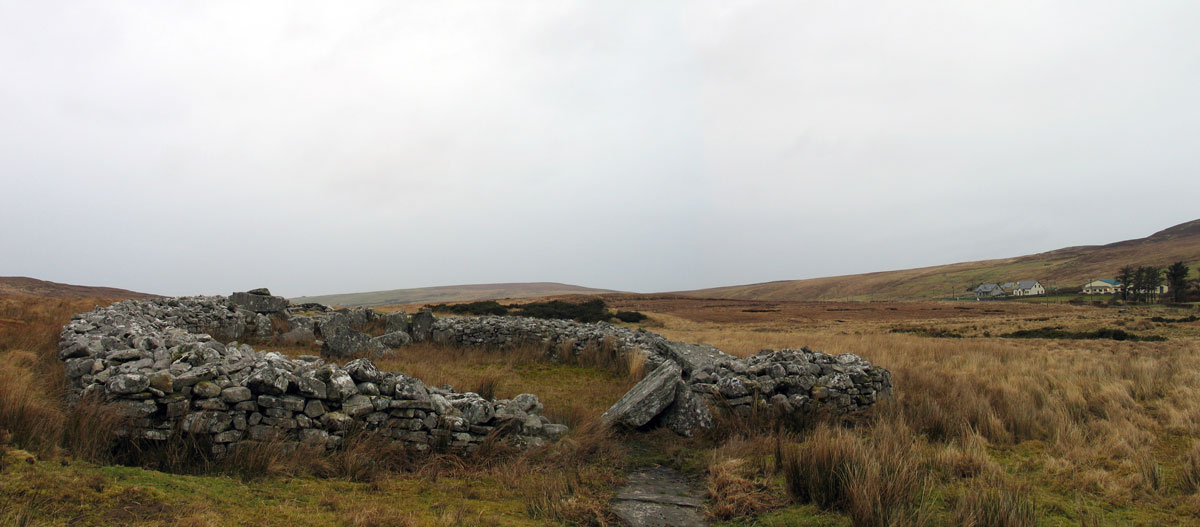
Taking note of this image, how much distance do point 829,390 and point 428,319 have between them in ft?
42.9

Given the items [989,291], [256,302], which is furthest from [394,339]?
[989,291]

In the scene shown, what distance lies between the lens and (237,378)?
5746mm

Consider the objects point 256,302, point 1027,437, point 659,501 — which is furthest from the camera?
point 256,302

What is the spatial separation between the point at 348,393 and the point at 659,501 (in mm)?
3715

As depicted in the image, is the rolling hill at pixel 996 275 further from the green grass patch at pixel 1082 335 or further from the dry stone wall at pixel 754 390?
the dry stone wall at pixel 754 390

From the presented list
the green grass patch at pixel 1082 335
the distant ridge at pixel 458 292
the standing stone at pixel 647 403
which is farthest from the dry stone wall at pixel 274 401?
the distant ridge at pixel 458 292

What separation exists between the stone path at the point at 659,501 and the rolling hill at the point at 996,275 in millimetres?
109367

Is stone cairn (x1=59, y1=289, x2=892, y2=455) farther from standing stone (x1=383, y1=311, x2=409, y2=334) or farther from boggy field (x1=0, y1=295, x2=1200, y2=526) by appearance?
standing stone (x1=383, y1=311, x2=409, y2=334)

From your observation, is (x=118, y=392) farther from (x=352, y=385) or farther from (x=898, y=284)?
(x=898, y=284)

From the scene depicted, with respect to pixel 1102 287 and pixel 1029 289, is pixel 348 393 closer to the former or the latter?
pixel 1102 287

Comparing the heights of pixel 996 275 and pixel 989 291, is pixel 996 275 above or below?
above

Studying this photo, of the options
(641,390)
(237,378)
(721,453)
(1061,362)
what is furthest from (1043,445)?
(237,378)

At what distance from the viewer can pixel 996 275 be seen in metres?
112

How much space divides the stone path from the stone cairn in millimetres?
1409
